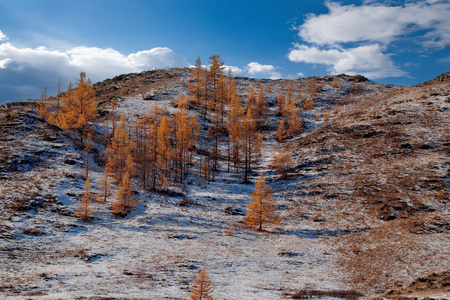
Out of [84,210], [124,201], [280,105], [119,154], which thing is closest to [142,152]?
[119,154]

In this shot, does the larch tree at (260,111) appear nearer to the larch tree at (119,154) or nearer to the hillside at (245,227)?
the hillside at (245,227)

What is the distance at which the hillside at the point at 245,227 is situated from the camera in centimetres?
1577

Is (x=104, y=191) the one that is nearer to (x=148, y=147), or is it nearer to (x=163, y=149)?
(x=163, y=149)

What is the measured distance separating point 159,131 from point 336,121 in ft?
153

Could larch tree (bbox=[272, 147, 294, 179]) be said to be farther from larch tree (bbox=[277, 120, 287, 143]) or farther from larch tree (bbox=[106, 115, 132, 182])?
larch tree (bbox=[106, 115, 132, 182])

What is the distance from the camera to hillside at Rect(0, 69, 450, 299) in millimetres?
15766

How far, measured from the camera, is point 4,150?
33.7 m

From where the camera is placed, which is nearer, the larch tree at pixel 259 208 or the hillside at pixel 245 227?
the hillside at pixel 245 227

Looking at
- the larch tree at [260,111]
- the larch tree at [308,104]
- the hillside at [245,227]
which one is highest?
the larch tree at [308,104]

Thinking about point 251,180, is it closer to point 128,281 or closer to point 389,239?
point 389,239

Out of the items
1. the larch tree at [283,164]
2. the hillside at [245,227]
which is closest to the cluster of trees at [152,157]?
the hillside at [245,227]

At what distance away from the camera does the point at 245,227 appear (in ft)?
95.2

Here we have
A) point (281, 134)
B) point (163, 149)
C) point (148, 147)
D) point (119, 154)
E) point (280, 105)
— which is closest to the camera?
point (119, 154)

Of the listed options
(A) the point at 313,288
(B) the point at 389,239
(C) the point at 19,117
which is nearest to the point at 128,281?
(A) the point at 313,288
